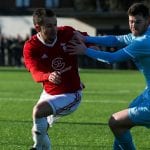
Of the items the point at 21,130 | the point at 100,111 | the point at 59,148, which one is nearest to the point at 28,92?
the point at 100,111

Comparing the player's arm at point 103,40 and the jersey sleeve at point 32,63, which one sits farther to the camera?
the jersey sleeve at point 32,63

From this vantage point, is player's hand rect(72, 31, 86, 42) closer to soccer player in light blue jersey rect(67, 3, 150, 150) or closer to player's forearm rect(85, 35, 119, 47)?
player's forearm rect(85, 35, 119, 47)

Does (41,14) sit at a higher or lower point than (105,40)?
higher

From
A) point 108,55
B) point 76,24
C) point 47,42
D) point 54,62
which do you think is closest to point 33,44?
point 47,42

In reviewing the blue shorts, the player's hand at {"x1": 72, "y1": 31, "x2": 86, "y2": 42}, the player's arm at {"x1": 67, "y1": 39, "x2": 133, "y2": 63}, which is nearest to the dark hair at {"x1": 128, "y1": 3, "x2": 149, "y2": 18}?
the player's arm at {"x1": 67, "y1": 39, "x2": 133, "y2": 63}

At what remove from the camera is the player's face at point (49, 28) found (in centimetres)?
809

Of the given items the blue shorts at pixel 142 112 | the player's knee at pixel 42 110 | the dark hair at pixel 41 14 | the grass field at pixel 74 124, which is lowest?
the grass field at pixel 74 124

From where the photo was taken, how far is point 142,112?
7.45 meters

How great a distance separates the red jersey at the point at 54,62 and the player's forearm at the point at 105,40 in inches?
12.8

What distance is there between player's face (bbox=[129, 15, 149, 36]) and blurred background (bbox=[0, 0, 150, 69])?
33.8 meters

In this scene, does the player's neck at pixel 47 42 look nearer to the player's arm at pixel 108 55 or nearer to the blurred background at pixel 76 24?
the player's arm at pixel 108 55

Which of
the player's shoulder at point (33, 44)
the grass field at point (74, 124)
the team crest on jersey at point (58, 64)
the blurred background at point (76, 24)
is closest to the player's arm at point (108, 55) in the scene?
the team crest on jersey at point (58, 64)

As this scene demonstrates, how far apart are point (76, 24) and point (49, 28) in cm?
4036

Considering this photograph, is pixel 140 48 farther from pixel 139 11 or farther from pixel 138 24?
pixel 139 11
